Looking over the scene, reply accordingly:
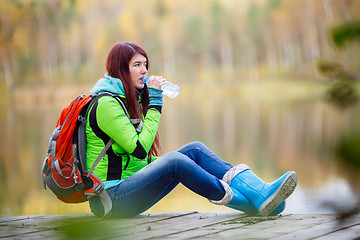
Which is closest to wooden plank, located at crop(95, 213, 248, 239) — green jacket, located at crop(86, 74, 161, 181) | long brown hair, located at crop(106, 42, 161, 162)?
green jacket, located at crop(86, 74, 161, 181)

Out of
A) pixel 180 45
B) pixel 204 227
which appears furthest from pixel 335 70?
pixel 180 45

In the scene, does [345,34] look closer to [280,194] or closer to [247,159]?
[280,194]

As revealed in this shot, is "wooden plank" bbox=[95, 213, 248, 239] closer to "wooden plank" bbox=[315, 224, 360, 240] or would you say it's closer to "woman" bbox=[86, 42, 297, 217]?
"woman" bbox=[86, 42, 297, 217]

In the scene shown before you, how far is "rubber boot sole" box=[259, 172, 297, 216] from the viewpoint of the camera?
6.73 feet

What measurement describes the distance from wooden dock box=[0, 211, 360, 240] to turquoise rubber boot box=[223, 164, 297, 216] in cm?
4

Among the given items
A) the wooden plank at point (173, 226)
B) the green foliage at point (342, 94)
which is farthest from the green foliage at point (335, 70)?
the wooden plank at point (173, 226)

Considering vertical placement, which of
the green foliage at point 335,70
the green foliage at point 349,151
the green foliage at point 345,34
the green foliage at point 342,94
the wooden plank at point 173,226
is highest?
the green foliage at point 345,34

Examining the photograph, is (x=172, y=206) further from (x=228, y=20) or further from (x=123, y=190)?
(x=228, y=20)

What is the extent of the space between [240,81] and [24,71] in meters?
11.4

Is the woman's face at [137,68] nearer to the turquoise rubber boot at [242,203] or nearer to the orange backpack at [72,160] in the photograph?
the orange backpack at [72,160]

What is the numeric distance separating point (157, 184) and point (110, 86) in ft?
1.19

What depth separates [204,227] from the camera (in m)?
1.92

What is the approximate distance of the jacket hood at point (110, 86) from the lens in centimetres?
209

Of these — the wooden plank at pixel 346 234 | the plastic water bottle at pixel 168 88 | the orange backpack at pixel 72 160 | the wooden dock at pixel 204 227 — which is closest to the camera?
the wooden plank at pixel 346 234
